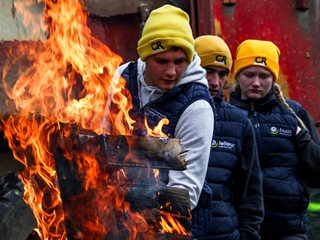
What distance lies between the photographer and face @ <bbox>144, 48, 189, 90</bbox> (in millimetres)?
4703

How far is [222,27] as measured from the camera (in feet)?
31.0

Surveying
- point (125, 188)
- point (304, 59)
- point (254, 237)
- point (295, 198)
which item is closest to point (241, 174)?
point (254, 237)

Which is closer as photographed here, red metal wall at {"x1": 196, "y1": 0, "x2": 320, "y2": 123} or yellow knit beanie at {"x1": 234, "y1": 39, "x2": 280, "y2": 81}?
yellow knit beanie at {"x1": 234, "y1": 39, "x2": 280, "y2": 81}

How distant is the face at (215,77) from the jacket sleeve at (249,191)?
29cm

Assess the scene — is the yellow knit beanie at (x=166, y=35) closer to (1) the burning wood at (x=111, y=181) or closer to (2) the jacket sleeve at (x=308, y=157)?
(1) the burning wood at (x=111, y=181)

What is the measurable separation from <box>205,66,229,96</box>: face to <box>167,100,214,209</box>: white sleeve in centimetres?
88

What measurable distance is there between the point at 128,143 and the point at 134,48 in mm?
4626

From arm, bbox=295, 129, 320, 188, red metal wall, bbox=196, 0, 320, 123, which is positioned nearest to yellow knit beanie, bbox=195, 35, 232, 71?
arm, bbox=295, 129, 320, 188

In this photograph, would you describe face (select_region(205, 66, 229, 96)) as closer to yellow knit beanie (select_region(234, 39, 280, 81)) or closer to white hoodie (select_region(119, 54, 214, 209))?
yellow knit beanie (select_region(234, 39, 280, 81))

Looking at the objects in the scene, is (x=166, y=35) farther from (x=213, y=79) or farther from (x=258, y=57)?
(x=258, y=57)

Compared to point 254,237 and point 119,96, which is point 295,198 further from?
point 119,96

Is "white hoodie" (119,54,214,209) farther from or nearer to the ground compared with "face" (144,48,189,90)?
nearer to the ground

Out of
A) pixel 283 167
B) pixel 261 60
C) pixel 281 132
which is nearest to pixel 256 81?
pixel 261 60

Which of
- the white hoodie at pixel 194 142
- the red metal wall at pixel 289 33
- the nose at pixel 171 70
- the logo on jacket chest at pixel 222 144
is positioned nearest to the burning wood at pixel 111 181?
the white hoodie at pixel 194 142
